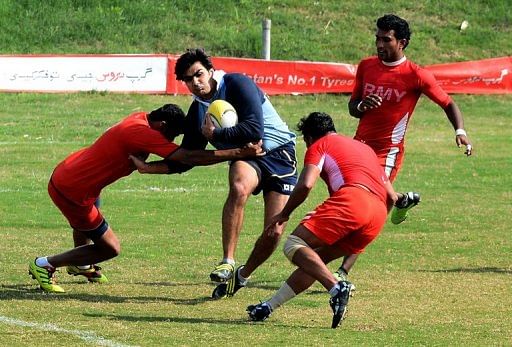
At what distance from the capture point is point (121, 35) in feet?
117

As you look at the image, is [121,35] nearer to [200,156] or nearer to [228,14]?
[228,14]

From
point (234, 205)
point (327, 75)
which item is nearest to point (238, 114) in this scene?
point (234, 205)

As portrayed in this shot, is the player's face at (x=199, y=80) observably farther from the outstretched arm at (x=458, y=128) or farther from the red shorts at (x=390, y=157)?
the outstretched arm at (x=458, y=128)

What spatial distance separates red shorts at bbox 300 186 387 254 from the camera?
9.09 meters

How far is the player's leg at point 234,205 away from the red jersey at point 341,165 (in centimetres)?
125

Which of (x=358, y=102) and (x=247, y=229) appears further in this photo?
(x=247, y=229)

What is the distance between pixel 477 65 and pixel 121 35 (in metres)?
10.2

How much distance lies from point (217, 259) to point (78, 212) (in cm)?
248

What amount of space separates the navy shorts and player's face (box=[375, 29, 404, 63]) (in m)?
1.56

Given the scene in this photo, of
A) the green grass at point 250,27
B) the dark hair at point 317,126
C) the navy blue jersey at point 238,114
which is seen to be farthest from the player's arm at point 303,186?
the green grass at point 250,27

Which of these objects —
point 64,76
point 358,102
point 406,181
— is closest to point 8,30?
point 64,76

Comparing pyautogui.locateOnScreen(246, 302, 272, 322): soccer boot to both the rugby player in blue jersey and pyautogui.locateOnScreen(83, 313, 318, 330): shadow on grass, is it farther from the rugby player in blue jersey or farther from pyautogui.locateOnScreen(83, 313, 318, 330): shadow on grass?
the rugby player in blue jersey

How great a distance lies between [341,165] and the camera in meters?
9.27

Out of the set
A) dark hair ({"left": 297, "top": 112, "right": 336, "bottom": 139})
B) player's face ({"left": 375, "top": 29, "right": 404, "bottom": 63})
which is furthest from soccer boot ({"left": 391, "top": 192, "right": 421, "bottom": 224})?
dark hair ({"left": 297, "top": 112, "right": 336, "bottom": 139})
